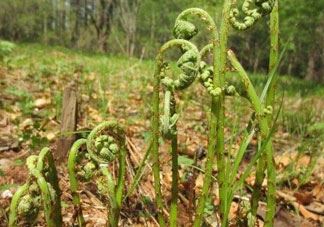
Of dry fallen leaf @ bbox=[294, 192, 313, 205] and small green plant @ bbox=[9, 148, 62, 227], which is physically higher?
small green plant @ bbox=[9, 148, 62, 227]

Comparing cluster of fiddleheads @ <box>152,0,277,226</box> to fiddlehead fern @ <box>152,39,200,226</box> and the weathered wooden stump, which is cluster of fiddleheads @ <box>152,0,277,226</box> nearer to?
fiddlehead fern @ <box>152,39,200,226</box>

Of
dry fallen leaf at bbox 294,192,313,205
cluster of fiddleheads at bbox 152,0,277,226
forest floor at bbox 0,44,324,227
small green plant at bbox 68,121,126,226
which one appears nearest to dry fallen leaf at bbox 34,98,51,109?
forest floor at bbox 0,44,324,227

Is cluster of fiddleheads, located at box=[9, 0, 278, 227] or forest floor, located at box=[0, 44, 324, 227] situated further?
forest floor, located at box=[0, 44, 324, 227]

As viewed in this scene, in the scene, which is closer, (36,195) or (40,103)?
(36,195)

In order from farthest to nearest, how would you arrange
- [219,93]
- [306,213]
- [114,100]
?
[114,100], [306,213], [219,93]

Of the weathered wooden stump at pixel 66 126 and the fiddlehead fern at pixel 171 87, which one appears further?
the weathered wooden stump at pixel 66 126

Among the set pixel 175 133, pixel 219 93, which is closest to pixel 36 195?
pixel 175 133

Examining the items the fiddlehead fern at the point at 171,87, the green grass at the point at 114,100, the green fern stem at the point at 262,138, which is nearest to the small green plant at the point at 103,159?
the fiddlehead fern at the point at 171,87

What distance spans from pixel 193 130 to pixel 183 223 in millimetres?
1899

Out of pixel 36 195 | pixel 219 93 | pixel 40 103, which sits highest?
pixel 219 93

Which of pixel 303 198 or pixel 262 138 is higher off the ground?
pixel 262 138

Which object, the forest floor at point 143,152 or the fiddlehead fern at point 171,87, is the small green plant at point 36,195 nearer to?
the forest floor at point 143,152

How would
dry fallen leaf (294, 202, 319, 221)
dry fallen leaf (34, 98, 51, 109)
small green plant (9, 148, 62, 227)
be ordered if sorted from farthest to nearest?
dry fallen leaf (34, 98, 51, 109), dry fallen leaf (294, 202, 319, 221), small green plant (9, 148, 62, 227)

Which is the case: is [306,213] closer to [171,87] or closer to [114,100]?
[171,87]
